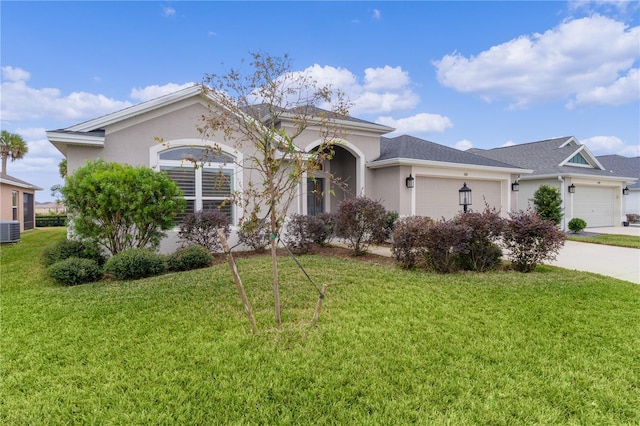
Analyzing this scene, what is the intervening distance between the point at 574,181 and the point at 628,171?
40.3 feet

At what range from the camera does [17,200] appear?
1956 centimetres

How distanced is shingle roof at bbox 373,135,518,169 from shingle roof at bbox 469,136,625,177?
590 cm

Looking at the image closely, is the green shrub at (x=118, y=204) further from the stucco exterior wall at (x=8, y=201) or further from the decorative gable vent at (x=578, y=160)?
the decorative gable vent at (x=578, y=160)

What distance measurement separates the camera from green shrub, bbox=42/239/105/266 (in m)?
8.19

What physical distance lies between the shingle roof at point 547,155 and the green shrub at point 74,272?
21817 mm

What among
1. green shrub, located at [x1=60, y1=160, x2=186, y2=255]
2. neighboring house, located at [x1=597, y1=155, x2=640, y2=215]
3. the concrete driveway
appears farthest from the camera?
neighboring house, located at [x1=597, y1=155, x2=640, y2=215]

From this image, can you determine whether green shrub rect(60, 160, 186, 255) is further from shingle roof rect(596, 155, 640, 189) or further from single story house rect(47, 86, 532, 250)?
shingle roof rect(596, 155, 640, 189)

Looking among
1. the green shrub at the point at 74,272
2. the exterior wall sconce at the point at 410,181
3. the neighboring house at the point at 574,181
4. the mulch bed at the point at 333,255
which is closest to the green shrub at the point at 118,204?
the green shrub at the point at 74,272

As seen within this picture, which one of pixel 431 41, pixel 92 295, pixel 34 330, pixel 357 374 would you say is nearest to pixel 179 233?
pixel 92 295

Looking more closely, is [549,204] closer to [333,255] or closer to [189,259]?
[333,255]

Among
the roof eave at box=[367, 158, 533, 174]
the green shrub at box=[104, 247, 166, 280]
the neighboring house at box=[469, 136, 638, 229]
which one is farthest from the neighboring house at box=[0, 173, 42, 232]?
the neighboring house at box=[469, 136, 638, 229]

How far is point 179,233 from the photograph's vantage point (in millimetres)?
9734

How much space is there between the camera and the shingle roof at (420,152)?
565 inches

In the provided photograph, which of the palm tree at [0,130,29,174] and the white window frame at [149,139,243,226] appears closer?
the white window frame at [149,139,243,226]
